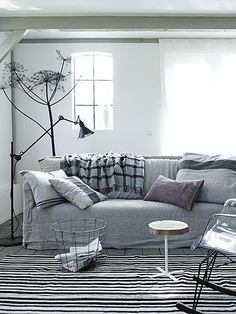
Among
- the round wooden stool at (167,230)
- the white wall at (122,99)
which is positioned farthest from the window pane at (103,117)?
the round wooden stool at (167,230)

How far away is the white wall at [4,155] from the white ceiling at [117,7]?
124cm

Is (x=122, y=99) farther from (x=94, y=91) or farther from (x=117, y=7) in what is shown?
(x=117, y=7)

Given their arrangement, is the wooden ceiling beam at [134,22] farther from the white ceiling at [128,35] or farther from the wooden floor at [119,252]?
the wooden floor at [119,252]

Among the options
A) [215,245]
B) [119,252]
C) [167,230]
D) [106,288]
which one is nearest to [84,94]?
[119,252]

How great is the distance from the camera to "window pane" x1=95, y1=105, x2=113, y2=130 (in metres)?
6.46

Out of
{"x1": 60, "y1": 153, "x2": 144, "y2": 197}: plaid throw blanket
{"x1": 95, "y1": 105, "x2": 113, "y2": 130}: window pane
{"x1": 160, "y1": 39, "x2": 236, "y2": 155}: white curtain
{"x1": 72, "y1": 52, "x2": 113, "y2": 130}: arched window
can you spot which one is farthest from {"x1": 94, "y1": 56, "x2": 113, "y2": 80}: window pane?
{"x1": 60, "y1": 153, "x2": 144, "y2": 197}: plaid throw blanket

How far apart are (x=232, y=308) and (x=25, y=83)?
4830 millimetres

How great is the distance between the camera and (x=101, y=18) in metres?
4.84

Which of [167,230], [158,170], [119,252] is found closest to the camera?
[167,230]

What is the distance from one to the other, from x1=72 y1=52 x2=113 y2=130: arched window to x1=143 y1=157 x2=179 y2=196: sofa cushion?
1.89 m

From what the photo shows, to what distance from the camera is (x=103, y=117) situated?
255 inches

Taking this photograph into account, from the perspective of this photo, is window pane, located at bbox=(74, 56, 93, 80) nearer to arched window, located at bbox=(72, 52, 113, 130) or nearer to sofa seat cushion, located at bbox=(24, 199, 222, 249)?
arched window, located at bbox=(72, 52, 113, 130)

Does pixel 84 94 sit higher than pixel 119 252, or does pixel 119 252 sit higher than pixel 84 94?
pixel 84 94

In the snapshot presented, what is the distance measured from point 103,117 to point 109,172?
6.78ft
